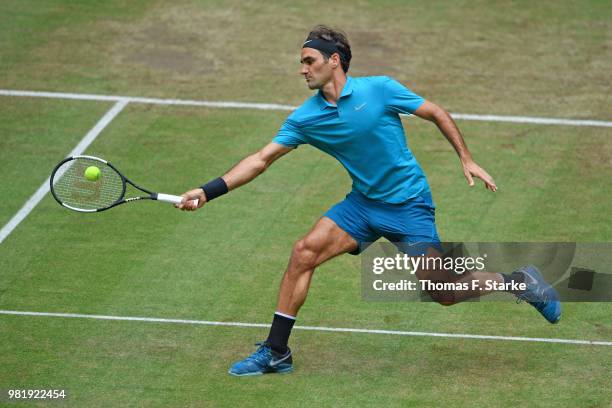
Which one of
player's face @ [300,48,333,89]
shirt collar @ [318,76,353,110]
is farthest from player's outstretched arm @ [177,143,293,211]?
player's face @ [300,48,333,89]

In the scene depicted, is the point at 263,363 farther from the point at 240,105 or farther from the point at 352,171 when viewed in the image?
the point at 240,105

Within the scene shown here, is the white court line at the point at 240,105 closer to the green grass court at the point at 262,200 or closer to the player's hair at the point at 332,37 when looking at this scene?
the green grass court at the point at 262,200

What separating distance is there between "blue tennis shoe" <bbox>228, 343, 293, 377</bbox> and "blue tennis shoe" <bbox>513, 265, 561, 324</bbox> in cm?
196

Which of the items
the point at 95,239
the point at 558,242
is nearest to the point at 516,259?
the point at 558,242

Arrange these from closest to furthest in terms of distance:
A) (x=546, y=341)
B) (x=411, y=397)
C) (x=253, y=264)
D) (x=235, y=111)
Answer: (x=411, y=397), (x=546, y=341), (x=253, y=264), (x=235, y=111)

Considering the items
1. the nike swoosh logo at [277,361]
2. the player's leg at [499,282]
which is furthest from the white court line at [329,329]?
the nike swoosh logo at [277,361]

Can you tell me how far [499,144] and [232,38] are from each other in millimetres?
4591

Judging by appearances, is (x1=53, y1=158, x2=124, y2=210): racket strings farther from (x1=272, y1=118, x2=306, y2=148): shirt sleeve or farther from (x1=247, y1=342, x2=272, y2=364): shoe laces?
(x1=247, y1=342, x2=272, y2=364): shoe laces

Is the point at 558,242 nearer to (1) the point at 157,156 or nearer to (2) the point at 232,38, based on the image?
(1) the point at 157,156

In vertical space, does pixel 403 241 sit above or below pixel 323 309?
above

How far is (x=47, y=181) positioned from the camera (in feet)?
46.4

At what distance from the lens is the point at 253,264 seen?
12.5 meters

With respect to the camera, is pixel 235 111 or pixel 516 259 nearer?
pixel 516 259

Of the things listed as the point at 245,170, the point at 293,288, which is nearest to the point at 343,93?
the point at 245,170
